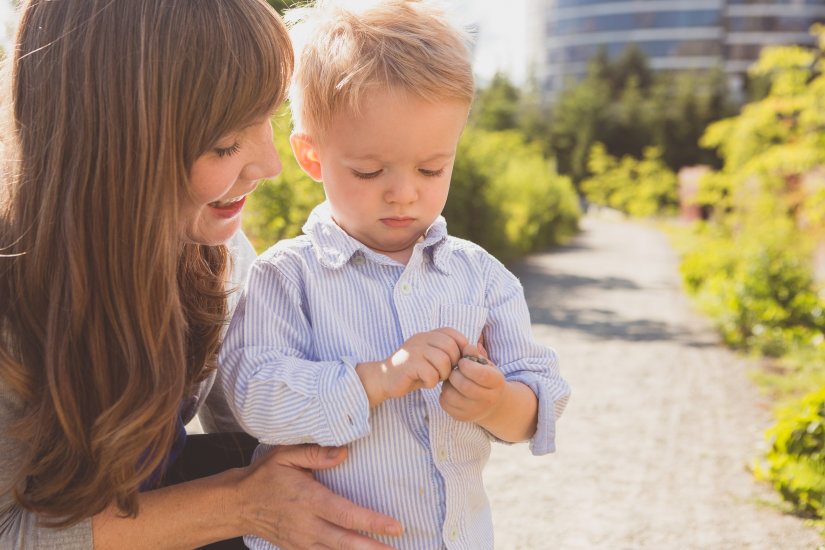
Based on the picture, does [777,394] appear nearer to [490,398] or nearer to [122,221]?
[490,398]

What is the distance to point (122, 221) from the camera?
1.41 m

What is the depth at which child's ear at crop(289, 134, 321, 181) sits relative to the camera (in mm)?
1667

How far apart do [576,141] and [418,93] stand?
47.3m

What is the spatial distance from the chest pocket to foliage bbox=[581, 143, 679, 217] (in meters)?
29.7

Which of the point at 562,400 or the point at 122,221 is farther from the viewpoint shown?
the point at 562,400

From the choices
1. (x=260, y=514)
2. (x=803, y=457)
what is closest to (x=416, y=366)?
(x=260, y=514)

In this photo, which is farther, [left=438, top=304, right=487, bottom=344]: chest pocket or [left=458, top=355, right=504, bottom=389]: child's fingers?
[left=438, top=304, right=487, bottom=344]: chest pocket

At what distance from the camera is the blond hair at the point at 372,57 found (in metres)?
1.51

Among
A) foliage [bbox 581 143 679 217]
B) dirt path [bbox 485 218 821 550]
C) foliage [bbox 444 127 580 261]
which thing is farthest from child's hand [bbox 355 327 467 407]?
foliage [bbox 581 143 679 217]

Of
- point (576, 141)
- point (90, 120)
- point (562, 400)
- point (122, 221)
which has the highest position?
point (90, 120)

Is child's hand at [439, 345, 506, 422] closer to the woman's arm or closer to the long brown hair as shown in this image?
the woman's arm

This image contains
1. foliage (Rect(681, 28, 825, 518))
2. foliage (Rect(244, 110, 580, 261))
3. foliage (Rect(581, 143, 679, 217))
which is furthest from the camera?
foliage (Rect(581, 143, 679, 217))

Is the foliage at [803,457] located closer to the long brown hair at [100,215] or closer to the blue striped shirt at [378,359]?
the blue striped shirt at [378,359]

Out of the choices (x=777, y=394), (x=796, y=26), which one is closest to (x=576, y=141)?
(x=796, y=26)
